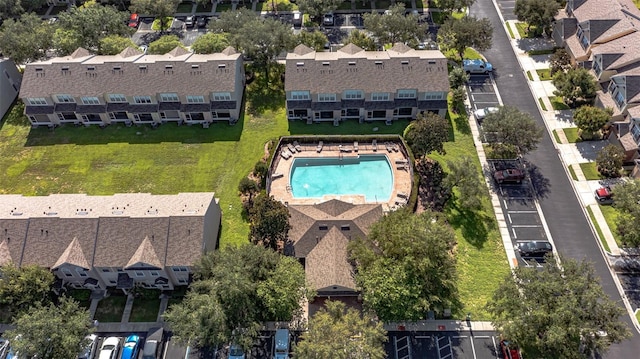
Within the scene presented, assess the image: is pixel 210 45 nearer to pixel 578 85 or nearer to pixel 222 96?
pixel 222 96

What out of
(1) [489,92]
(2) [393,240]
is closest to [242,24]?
(1) [489,92]

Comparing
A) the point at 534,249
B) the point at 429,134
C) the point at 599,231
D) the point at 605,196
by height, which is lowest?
the point at 534,249

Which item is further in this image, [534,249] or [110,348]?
[534,249]

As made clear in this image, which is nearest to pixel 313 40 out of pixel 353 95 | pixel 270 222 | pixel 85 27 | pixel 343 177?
pixel 353 95

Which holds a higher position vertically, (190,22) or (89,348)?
(190,22)

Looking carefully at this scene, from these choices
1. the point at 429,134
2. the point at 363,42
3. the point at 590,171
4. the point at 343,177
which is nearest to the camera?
the point at 429,134

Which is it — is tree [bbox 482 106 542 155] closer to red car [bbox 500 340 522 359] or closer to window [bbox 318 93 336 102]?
window [bbox 318 93 336 102]

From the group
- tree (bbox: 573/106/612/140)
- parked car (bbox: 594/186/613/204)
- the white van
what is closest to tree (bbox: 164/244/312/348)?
the white van
